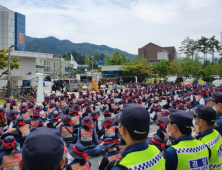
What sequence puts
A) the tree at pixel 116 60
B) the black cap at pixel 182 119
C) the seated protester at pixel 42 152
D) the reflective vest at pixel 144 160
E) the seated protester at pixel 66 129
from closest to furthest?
the seated protester at pixel 42 152, the reflective vest at pixel 144 160, the black cap at pixel 182 119, the seated protester at pixel 66 129, the tree at pixel 116 60

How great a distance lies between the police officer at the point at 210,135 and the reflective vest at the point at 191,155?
1.41ft

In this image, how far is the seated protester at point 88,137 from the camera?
237 inches

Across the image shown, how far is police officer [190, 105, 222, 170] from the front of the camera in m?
2.76

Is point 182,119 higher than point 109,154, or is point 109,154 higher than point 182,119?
point 182,119

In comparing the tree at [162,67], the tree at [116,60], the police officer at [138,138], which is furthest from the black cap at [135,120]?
the tree at [116,60]

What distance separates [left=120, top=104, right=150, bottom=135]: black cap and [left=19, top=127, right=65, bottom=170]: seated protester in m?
0.67

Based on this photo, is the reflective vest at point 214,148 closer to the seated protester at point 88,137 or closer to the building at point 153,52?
the seated protester at point 88,137

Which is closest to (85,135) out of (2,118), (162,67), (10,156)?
(10,156)

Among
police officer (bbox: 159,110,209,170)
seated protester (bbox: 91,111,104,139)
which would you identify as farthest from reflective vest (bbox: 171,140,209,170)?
seated protester (bbox: 91,111,104,139)

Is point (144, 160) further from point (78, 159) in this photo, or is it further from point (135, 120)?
point (78, 159)

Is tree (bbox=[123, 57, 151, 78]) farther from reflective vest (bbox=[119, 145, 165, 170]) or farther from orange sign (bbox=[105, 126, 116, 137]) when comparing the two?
reflective vest (bbox=[119, 145, 165, 170])

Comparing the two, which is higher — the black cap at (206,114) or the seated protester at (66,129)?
the black cap at (206,114)

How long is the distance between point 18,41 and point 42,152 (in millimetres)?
90758

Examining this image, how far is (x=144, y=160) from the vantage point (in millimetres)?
1842
